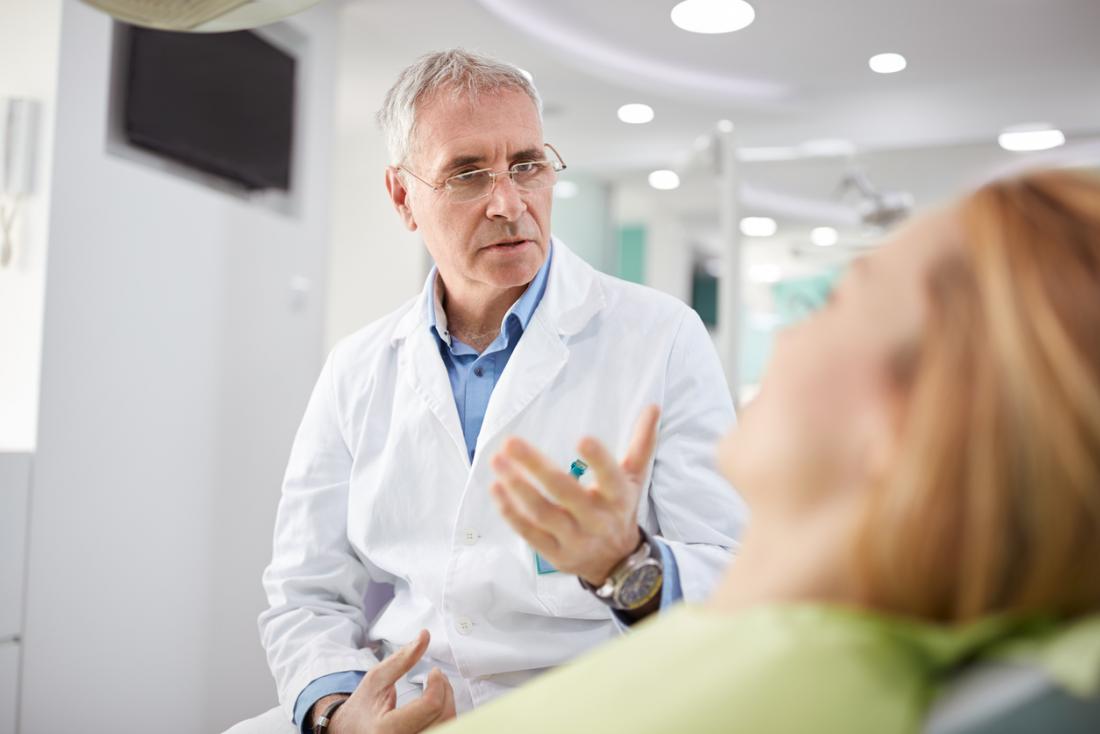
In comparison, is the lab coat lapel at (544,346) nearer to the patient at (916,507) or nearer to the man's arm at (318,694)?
the man's arm at (318,694)

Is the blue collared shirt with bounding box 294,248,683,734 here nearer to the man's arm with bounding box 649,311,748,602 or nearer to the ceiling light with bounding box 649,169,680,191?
the man's arm with bounding box 649,311,748,602

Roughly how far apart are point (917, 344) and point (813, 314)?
0.11 m

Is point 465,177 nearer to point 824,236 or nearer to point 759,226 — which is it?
point 759,226

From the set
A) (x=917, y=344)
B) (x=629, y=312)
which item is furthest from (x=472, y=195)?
(x=917, y=344)

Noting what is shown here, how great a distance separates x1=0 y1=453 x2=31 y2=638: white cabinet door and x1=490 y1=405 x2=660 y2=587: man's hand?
159 cm

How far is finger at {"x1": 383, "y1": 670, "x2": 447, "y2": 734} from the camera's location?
3.97ft

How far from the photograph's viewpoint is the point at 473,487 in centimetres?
142

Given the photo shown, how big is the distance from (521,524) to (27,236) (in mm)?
1888

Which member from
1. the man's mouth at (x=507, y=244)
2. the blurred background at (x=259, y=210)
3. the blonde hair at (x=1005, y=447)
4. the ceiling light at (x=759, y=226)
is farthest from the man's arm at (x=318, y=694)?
the ceiling light at (x=759, y=226)

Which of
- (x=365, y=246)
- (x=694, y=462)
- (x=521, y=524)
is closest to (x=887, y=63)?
(x=365, y=246)

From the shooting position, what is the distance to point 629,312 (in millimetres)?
1533

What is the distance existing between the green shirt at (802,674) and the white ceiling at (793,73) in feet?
10.6

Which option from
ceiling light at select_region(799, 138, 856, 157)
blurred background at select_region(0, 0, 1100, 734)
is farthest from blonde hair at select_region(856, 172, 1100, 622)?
ceiling light at select_region(799, 138, 856, 157)

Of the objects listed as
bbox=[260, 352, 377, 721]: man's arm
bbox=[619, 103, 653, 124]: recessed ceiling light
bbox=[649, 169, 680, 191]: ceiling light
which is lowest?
bbox=[260, 352, 377, 721]: man's arm
